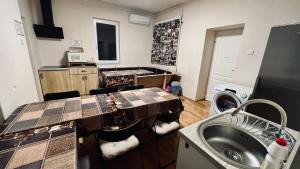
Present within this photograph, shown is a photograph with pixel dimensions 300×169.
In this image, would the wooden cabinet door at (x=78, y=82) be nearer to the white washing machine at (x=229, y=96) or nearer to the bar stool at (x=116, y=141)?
the bar stool at (x=116, y=141)

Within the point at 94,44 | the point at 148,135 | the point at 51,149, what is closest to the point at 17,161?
the point at 51,149

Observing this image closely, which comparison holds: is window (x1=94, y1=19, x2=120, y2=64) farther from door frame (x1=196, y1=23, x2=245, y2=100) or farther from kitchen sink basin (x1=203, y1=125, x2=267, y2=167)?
kitchen sink basin (x1=203, y1=125, x2=267, y2=167)

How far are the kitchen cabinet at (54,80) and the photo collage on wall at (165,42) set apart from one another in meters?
3.08

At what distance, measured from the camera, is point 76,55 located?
A: 3586 mm

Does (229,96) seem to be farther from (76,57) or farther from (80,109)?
(76,57)

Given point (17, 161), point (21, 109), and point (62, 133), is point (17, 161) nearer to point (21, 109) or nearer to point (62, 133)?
point (62, 133)

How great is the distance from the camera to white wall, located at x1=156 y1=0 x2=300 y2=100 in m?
2.09

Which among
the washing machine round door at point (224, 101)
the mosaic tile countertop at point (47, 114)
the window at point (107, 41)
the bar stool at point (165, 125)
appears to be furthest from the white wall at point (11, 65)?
the washing machine round door at point (224, 101)

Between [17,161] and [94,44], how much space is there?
3.88m

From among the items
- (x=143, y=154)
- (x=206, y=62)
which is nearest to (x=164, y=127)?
(x=143, y=154)

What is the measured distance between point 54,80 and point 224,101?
408 centimetres

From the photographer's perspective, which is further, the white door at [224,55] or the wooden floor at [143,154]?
the white door at [224,55]

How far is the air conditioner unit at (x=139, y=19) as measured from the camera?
4362mm

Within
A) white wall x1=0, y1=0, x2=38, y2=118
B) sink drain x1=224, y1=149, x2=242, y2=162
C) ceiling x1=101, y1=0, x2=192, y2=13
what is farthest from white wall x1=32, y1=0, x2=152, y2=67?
sink drain x1=224, y1=149, x2=242, y2=162
